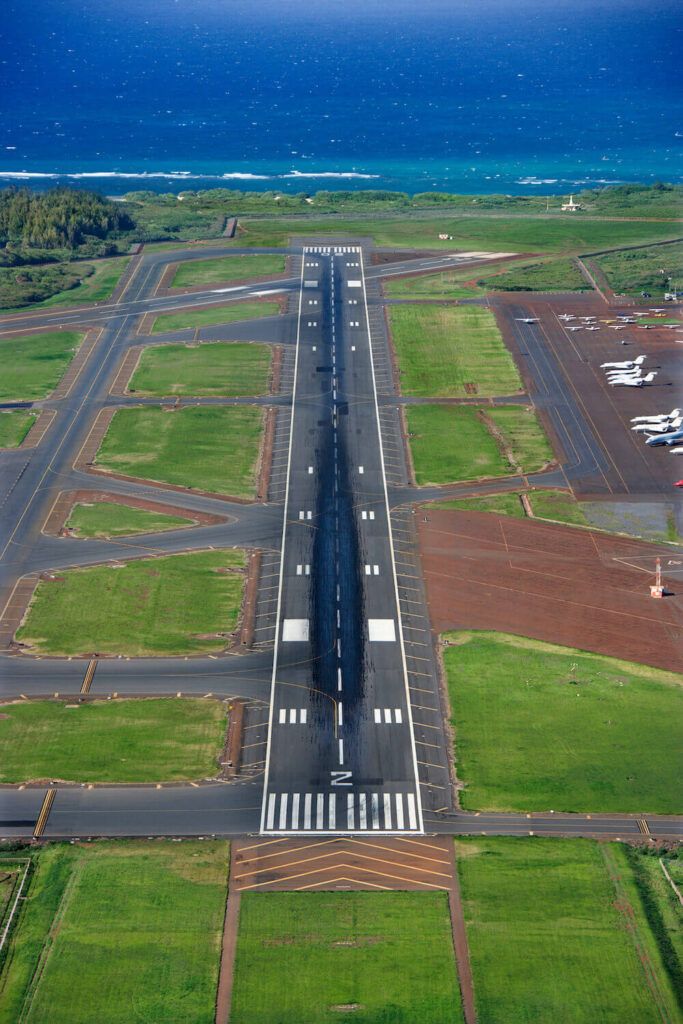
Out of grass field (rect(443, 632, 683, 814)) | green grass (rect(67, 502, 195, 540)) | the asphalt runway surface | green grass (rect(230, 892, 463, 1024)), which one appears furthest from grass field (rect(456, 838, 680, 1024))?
green grass (rect(67, 502, 195, 540))

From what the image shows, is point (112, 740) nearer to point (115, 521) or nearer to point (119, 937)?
point (119, 937)

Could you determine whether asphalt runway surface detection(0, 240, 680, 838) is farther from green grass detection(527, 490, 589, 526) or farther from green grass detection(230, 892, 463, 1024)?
green grass detection(230, 892, 463, 1024)

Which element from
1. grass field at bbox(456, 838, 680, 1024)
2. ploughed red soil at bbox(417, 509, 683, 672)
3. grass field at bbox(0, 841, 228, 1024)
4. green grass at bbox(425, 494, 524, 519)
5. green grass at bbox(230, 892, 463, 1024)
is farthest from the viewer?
green grass at bbox(425, 494, 524, 519)

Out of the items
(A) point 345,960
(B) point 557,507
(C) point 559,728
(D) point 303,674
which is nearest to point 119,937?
(A) point 345,960

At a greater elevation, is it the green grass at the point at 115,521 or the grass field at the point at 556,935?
the green grass at the point at 115,521

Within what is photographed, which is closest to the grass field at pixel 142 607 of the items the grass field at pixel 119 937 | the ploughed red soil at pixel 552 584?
the ploughed red soil at pixel 552 584

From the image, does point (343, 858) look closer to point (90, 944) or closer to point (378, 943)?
point (378, 943)

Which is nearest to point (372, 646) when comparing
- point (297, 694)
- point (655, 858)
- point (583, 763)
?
point (297, 694)

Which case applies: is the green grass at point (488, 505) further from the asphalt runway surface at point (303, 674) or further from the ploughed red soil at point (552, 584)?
the asphalt runway surface at point (303, 674)
